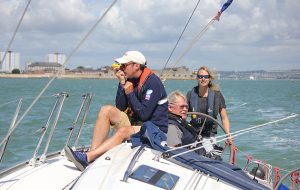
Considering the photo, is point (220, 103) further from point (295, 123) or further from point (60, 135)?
point (295, 123)

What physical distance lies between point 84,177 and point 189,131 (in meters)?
1.96

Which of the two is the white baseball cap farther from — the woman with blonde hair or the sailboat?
the woman with blonde hair

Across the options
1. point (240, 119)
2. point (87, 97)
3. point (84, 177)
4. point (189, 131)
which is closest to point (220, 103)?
point (189, 131)

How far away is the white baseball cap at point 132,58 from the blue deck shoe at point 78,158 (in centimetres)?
97

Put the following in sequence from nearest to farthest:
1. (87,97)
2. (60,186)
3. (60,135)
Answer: (60,186)
(87,97)
(60,135)

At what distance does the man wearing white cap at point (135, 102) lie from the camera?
13.8ft

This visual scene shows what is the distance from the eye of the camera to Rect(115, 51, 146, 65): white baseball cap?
4.34 m

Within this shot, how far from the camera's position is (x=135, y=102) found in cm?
426

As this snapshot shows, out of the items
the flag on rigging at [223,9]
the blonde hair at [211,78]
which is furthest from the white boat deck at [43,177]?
the flag on rigging at [223,9]

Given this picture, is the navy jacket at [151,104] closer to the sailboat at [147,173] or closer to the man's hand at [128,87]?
the man's hand at [128,87]

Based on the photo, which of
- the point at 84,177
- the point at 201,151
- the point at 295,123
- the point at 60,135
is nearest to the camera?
the point at 84,177

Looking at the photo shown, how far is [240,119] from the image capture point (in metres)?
20.2

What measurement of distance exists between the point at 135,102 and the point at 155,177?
1513mm

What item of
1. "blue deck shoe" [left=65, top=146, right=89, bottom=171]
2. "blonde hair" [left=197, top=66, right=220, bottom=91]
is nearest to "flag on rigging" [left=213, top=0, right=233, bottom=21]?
"blonde hair" [left=197, top=66, right=220, bottom=91]
